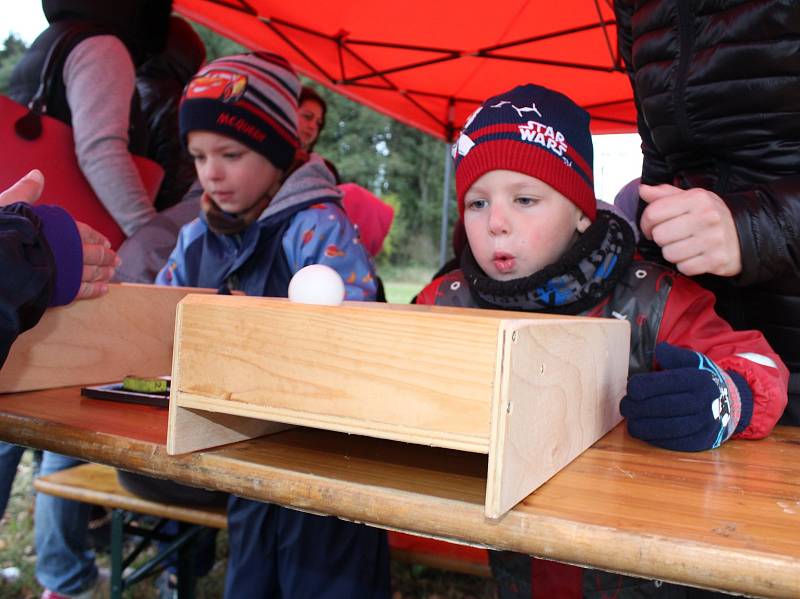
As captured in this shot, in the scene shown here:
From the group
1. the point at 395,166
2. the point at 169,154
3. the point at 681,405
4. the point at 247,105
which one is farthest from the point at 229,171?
the point at 395,166

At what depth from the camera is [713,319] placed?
47.3 inches

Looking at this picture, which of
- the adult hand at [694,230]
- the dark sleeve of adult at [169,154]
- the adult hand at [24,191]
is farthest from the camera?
the dark sleeve of adult at [169,154]

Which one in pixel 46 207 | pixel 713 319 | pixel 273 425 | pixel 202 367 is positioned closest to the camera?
pixel 202 367

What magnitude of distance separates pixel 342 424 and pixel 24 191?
0.74 m

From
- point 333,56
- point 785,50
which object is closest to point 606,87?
point 333,56

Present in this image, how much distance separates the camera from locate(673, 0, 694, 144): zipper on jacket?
1170 mm

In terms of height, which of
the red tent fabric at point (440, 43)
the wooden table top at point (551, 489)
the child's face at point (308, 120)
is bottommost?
the wooden table top at point (551, 489)

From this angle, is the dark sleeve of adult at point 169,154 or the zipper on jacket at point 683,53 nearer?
the zipper on jacket at point 683,53

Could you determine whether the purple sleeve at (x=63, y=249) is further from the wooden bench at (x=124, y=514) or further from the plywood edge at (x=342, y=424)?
the wooden bench at (x=124, y=514)

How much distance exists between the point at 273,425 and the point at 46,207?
1.60ft

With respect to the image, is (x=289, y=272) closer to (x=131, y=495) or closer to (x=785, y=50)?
(x=131, y=495)

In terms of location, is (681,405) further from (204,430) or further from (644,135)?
(644,135)

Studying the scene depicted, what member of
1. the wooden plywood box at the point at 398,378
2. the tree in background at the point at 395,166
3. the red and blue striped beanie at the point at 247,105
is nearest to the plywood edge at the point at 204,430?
the wooden plywood box at the point at 398,378

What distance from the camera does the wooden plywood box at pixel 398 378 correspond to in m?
0.66
